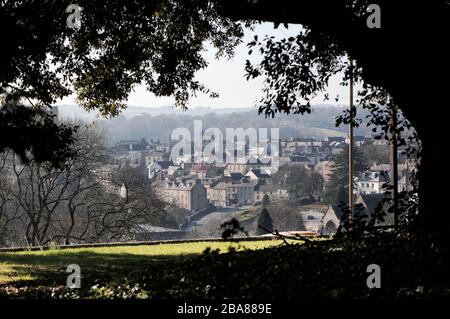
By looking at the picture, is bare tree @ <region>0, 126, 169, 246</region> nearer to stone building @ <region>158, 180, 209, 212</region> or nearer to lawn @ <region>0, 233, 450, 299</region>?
stone building @ <region>158, 180, 209, 212</region>

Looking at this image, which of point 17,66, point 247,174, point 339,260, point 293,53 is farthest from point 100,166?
point 339,260

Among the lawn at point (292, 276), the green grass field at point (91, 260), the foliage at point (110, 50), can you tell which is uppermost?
the foliage at point (110, 50)

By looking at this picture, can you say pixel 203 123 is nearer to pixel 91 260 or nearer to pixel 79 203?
pixel 79 203

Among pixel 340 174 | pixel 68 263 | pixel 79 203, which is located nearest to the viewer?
pixel 68 263

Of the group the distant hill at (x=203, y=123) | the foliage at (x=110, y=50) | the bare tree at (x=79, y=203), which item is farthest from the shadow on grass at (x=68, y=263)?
the distant hill at (x=203, y=123)

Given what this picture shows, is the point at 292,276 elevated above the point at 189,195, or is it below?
above

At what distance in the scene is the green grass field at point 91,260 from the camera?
1075 cm

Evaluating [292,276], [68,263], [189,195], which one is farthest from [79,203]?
[292,276]

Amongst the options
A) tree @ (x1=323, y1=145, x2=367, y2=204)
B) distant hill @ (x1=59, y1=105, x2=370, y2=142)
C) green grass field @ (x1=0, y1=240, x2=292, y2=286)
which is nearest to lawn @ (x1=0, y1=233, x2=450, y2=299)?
green grass field @ (x1=0, y1=240, x2=292, y2=286)

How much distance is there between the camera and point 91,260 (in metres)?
13.1

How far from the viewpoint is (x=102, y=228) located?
103 ft

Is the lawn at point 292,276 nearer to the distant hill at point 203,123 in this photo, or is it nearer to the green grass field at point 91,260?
the green grass field at point 91,260

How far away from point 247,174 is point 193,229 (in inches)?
411

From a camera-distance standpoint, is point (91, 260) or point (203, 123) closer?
point (91, 260)
